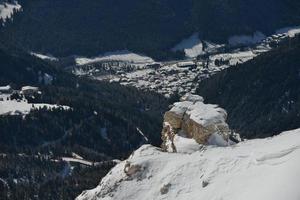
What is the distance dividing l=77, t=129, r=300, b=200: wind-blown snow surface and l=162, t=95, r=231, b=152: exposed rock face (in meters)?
4.79

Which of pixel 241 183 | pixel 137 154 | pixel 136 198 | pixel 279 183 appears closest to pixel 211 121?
pixel 137 154

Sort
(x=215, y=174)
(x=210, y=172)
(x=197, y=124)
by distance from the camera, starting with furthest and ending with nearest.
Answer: (x=197, y=124)
(x=210, y=172)
(x=215, y=174)

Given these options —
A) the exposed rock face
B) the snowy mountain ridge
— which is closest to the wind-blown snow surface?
the snowy mountain ridge

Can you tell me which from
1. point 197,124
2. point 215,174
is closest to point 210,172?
point 215,174

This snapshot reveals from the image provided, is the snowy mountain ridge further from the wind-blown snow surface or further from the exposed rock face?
the exposed rock face

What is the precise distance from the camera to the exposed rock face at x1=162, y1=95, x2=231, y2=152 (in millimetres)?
144000

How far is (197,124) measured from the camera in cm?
14650

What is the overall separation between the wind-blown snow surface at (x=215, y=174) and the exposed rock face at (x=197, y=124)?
189 inches

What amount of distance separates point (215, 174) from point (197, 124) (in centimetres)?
2768

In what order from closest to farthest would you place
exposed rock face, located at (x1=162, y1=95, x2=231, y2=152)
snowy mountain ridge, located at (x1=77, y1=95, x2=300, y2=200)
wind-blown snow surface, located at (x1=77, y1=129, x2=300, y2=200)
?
wind-blown snow surface, located at (x1=77, y1=129, x2=300, y2=200)
snowy mountain ridge, located at (x1=77, y1=95, x2=300, y2=200)
exposed rock face, located at (x1=162, y1=95, x2=231, y2=152)

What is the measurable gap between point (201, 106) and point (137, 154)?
789 inches

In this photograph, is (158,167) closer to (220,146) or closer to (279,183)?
(220,146)

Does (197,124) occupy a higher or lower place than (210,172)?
higher

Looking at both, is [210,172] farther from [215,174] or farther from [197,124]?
[197,124]
